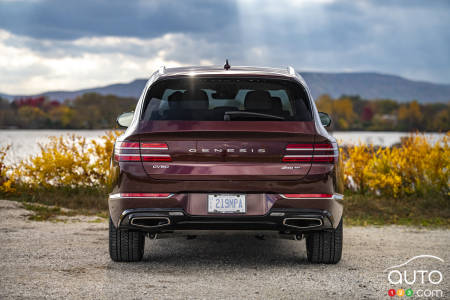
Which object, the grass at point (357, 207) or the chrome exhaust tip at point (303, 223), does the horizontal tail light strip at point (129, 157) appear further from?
the grass at point (357, 207)

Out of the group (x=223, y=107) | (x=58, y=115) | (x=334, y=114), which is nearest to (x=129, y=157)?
(x=223, y=107)

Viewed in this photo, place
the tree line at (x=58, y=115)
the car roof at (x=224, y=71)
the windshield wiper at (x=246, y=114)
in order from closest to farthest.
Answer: the windshield wiper at (x=246, y=114)
the car roof at (x=224, y=71)
the tree line at (x=58, y=115)

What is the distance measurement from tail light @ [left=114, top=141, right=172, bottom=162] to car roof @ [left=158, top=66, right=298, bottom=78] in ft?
2.82

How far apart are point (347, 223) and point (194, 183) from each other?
5331 millimetres

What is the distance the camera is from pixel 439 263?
5941 millimetres

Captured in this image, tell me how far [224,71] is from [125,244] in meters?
1.98

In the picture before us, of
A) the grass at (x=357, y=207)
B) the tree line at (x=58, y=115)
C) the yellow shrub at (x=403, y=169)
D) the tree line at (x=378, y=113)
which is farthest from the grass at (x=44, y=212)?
the tree line at (x=378, y=113)

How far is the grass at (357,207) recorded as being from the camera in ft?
32.3

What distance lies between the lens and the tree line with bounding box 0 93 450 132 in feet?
170

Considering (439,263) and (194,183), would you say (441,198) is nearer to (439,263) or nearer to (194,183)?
(439,263)

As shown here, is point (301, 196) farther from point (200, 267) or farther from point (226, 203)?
point (200, 267)

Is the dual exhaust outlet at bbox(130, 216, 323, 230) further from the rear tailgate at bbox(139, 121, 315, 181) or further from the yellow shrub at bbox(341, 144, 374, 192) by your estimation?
the yellow shrub at bbox(341, 144, 374, 192)

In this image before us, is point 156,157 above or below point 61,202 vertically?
above

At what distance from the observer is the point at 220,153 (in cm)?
Answer: 484
